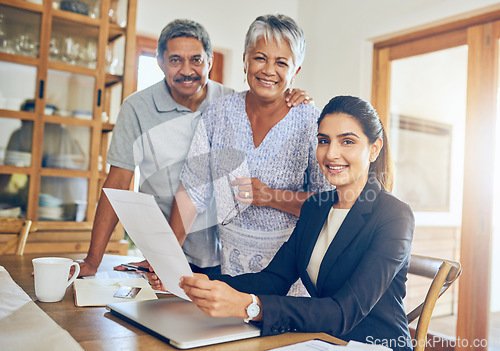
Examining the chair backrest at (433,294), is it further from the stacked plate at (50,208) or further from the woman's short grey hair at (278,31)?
the stacked plate at (50,208)

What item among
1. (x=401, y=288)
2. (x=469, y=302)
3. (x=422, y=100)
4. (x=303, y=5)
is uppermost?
(x=303, y=5)

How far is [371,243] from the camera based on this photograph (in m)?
1.14

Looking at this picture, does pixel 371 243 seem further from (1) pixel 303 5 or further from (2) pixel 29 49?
(1) pixel 303 5

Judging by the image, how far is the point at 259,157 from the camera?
4.92ft

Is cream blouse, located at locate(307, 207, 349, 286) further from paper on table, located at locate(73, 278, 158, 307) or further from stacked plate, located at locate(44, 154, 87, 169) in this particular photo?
stacked plate, located at locate(44, 154, 87, 169)

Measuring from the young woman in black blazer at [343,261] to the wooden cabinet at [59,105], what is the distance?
179cm

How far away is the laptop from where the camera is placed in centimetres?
80

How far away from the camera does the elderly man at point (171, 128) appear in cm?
168

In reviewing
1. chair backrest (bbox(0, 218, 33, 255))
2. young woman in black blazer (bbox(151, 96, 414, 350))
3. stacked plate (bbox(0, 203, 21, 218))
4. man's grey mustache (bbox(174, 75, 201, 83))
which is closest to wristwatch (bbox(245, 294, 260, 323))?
young woman in black blazer (bbox(151, 96, 414, 350))

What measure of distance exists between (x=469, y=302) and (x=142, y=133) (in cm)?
216

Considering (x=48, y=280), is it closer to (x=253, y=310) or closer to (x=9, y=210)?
(x=253, y=310)

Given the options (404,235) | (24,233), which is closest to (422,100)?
(404,235)

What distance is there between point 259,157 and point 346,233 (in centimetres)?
43

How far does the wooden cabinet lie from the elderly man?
1233 mm
